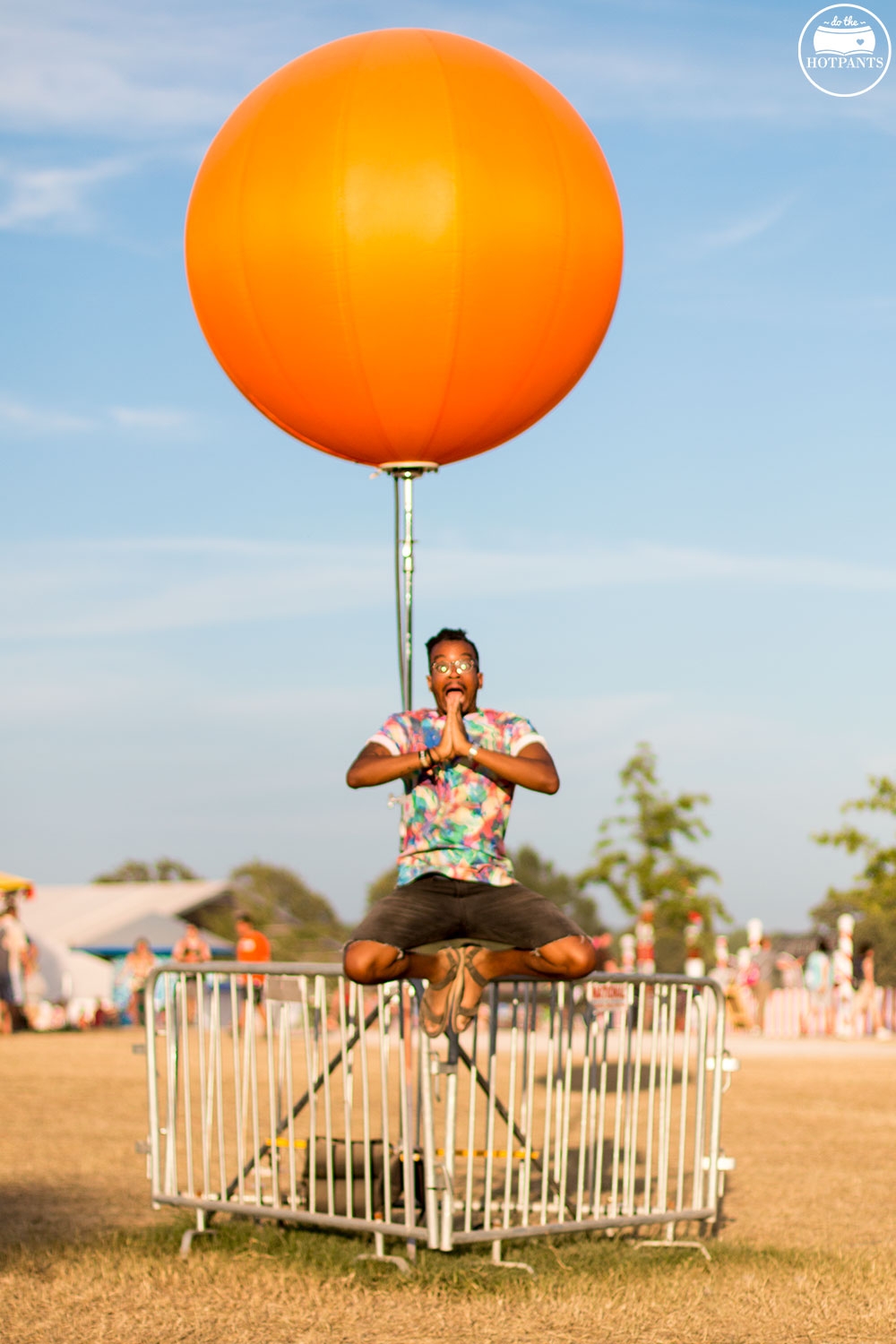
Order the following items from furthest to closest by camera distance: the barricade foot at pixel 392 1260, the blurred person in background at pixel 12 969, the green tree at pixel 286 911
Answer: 1. the green tree at pixel 286 911
2. the blurred person in background at pixel 12 969
3. the barricade foot at pixel 392 1260

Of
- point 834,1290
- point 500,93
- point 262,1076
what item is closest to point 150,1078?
point 834,1290

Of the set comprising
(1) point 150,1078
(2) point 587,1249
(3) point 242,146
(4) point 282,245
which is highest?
(3) point 242,146

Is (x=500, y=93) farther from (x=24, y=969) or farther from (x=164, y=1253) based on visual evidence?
(x=24, y=969)

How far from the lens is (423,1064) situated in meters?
6.71

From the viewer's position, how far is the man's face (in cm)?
663

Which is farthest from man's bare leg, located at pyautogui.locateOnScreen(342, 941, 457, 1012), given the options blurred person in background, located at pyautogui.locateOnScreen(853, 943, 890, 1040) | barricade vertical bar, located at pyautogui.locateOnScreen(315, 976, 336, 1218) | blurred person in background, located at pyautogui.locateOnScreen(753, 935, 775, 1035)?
blurred person in background, located at pyautogui.locateOnScreen(753, 935, 775, 1035)

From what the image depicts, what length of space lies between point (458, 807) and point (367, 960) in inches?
27.3

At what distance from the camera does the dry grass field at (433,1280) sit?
596 cm

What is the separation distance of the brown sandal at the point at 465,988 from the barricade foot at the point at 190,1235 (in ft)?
5.72

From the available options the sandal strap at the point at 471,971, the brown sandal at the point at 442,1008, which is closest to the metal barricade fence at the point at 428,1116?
the brown sandal at the point at 442,1008

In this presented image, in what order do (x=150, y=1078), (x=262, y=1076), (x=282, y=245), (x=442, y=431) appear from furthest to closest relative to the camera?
(x=262, y=1076)
(x=150, y=1078)
(x=442, y=431)
(x=282, y=245)

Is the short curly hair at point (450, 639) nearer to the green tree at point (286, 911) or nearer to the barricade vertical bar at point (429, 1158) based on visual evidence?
the barricade vertical bar at point (429, 1158)

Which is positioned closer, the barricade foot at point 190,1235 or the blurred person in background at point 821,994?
the barricade foot at point 190,1235

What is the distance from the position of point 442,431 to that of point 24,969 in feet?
80.2
